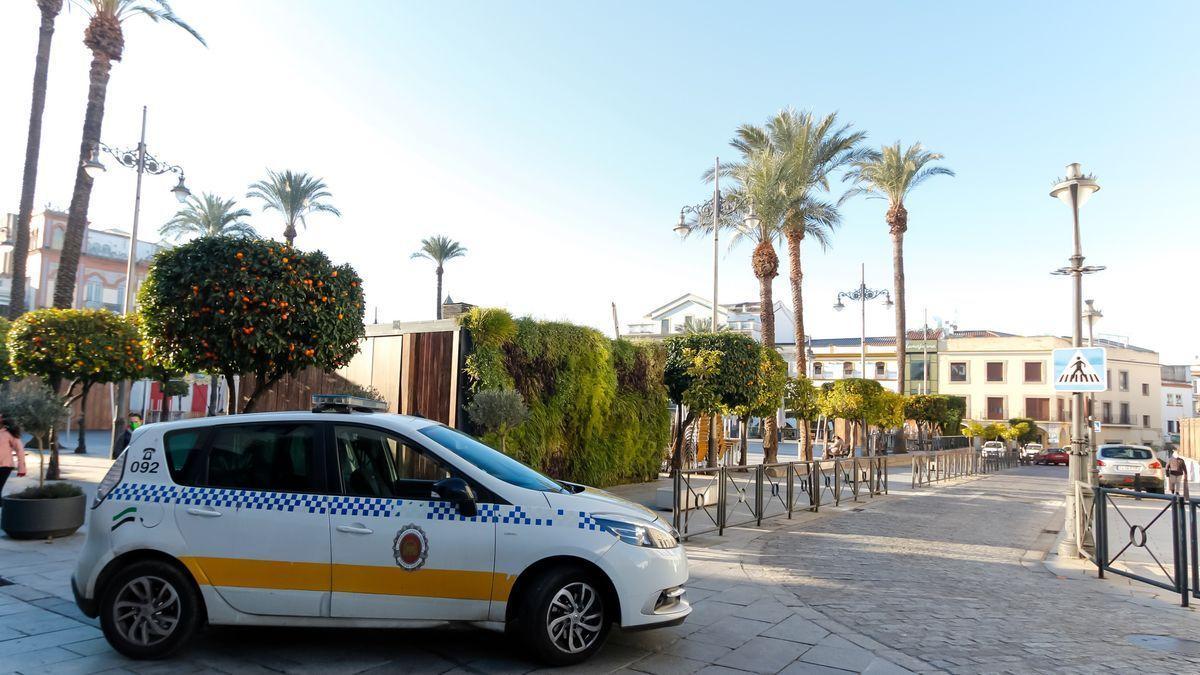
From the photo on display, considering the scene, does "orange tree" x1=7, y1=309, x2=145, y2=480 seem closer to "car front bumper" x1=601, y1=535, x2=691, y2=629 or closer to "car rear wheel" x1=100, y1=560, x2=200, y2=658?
"car rear wheel" x1=100, y1=560, x2=200, y2=658

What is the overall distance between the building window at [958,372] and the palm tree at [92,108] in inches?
2280

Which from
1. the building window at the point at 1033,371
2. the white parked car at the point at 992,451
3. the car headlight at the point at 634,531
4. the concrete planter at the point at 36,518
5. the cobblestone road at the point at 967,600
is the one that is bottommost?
the cobblestone road at the point at 967,600

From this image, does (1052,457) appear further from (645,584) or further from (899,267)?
(645,584)

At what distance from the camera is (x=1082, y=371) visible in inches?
381

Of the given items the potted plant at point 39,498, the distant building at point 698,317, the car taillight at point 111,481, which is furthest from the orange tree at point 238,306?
the distant building at point 698,317

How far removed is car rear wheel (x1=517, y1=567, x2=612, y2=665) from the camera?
14.6 ft

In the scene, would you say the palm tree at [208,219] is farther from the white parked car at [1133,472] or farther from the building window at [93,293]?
the white parked car at [1133,472]

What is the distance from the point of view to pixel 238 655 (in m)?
4.72

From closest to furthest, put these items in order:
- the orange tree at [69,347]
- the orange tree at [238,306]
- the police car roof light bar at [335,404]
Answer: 1. the police car roof light bar at [335,404]
2. the orange tree at [238,306]
3. the orange tree at [69,347]

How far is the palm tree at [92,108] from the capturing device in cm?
1728

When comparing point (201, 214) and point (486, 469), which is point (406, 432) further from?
point (201, 214)

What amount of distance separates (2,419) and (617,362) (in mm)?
11008

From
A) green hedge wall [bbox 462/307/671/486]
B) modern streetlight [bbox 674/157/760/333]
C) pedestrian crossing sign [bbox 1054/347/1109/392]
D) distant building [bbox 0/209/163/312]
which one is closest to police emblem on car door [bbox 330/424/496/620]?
green hedge wall [bbox 462/307/671/486]

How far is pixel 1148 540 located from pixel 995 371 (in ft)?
180
